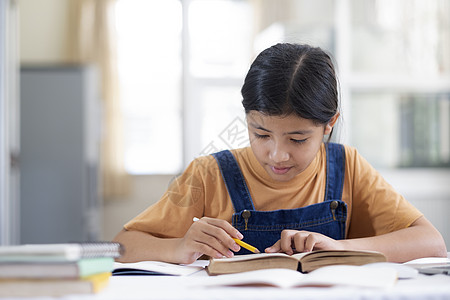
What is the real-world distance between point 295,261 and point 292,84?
373 mm

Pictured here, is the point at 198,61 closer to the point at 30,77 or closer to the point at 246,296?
the point at 30,77

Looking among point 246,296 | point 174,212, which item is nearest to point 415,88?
point 174,212

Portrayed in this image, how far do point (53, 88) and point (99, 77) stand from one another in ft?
→ 2.65

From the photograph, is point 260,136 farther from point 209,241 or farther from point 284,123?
point 209,241

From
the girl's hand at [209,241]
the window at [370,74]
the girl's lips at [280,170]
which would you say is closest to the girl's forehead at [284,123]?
the girl's lips at [280,170]

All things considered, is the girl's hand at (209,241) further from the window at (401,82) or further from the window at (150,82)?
the window at (150,82)

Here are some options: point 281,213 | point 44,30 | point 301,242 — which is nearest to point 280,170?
point 281,213

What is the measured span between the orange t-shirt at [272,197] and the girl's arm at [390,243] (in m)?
0.07

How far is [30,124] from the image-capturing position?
347cm

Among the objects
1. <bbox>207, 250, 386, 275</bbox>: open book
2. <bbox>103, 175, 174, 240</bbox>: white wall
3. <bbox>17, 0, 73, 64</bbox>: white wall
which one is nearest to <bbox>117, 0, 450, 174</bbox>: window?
<bbox>103, 175, 174, 240</bbox>: white wall

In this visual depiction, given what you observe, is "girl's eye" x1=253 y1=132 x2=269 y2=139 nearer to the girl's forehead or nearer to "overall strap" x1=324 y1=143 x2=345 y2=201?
the girl's forehead

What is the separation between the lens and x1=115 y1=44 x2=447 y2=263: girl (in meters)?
1.05

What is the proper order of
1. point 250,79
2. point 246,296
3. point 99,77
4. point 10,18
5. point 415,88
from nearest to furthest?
point 246,296, point 250,79, point 10,18, point 415,88, point 99,77

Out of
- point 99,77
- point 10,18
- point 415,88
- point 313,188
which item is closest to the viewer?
point 313,188
